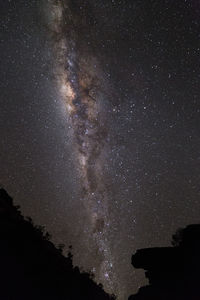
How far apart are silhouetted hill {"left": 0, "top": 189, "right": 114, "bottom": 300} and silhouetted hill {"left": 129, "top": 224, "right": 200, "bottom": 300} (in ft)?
8.89

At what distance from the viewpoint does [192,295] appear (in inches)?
324

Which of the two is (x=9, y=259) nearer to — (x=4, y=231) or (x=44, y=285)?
(x=4, y=231)

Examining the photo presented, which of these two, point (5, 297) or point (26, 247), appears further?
point (26, 247)

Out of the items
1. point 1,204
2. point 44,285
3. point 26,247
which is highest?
point 1,204

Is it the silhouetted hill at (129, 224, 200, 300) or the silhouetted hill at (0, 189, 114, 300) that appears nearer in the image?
the silhouetted hill at (0, 189, 114, 300)

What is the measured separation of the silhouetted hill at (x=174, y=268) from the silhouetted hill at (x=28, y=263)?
2.71m

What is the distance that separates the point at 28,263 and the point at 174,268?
4361 mm

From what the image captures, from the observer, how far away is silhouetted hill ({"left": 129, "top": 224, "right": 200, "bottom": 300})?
332 inches

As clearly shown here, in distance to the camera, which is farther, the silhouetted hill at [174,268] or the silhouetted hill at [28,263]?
the silhouetted hill at [174,268]

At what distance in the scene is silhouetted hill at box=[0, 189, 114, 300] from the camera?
8305 millimetres

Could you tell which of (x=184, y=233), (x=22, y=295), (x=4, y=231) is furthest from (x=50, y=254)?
(x=184, y=233)

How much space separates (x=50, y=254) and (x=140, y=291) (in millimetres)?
3156

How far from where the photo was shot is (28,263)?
29.7 feet

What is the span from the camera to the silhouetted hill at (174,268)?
27.7 feet
